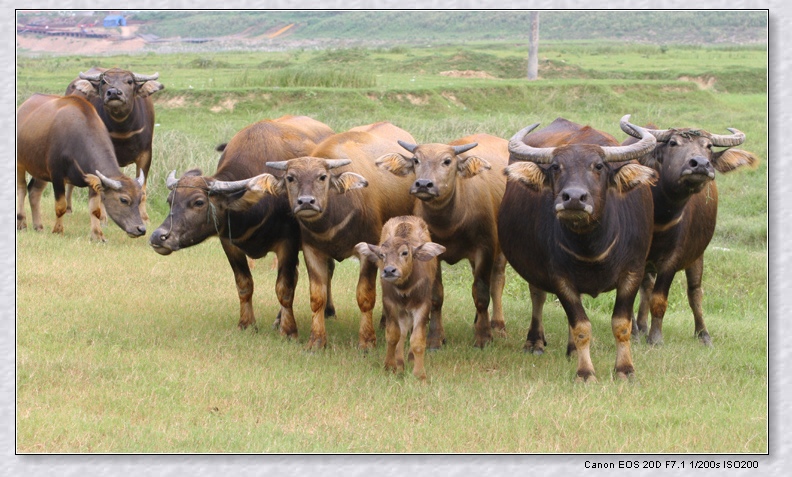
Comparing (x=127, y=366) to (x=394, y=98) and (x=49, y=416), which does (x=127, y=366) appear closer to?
(x=49, y=416)

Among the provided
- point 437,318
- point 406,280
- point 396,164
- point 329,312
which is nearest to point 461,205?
point 396,164

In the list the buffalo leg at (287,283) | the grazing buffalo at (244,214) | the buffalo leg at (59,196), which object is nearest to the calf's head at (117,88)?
the buffalo leg at (59,196)

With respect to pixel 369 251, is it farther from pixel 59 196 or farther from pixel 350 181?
pixel 59 196

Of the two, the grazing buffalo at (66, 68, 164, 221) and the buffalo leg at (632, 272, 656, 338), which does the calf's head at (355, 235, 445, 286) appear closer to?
the buffalo leg at (632, 272, 656, 338)

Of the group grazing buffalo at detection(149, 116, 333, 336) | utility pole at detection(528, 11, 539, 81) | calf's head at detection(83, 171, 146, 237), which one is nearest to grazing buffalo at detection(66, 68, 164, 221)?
calf's head at detection(83, 171, 146, 237)

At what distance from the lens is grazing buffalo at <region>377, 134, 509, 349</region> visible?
25.3ft

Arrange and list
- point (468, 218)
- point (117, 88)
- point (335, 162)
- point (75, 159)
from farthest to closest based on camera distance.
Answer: point (117, 88)
point (75, 159)
point (468, 218)
point (335, 162)

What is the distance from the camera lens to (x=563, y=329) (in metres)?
9.30

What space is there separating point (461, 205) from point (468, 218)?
149 millimetres

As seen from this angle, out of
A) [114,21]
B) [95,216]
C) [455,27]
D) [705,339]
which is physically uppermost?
[455,27]

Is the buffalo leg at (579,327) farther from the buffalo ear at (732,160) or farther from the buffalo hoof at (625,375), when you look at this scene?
the buffalo ear at (732,160)

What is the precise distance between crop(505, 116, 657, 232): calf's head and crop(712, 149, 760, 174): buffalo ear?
942 millimetres

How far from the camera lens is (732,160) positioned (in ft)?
25.2

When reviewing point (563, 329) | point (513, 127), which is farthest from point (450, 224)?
point (513, 127)
